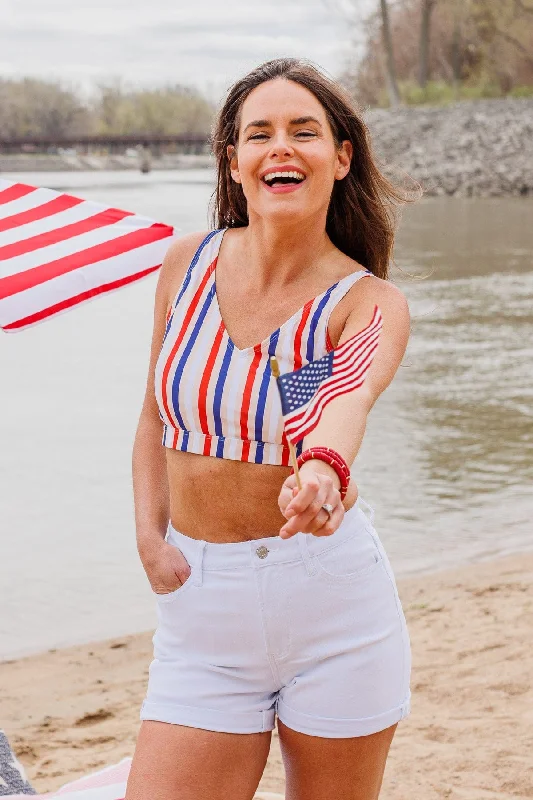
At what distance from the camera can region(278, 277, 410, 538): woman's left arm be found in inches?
68.0

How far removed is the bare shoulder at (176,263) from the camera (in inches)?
95.1

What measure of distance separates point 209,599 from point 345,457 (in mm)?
460

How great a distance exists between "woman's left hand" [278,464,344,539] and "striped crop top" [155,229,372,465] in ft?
1.14

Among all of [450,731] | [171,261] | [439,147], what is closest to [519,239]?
[439,147]

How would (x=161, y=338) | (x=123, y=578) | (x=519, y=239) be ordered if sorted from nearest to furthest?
(x=161, y=338) → (x=123, y=578) → (x=519, y=239)

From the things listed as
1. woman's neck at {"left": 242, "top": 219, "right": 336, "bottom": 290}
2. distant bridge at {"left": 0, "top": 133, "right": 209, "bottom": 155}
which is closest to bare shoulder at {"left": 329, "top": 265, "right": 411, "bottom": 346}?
woman's neck at {"left": 242, "top": 219, "right": 336, "bottom": 290}

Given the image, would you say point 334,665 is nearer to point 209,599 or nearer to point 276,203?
point 209,599

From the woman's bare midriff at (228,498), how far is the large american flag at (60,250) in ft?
5.08

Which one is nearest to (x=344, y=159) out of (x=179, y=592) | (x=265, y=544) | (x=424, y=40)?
(x=265, y=544)

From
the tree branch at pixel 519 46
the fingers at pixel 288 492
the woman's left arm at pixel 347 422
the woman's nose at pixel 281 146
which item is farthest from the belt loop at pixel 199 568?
the tree branch at pixel 519 46

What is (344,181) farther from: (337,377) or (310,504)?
(310,504)

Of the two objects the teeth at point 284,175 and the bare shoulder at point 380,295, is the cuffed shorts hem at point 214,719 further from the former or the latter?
the teeth at point 284,175

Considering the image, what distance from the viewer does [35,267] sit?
3699mm

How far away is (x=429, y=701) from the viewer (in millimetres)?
4480
